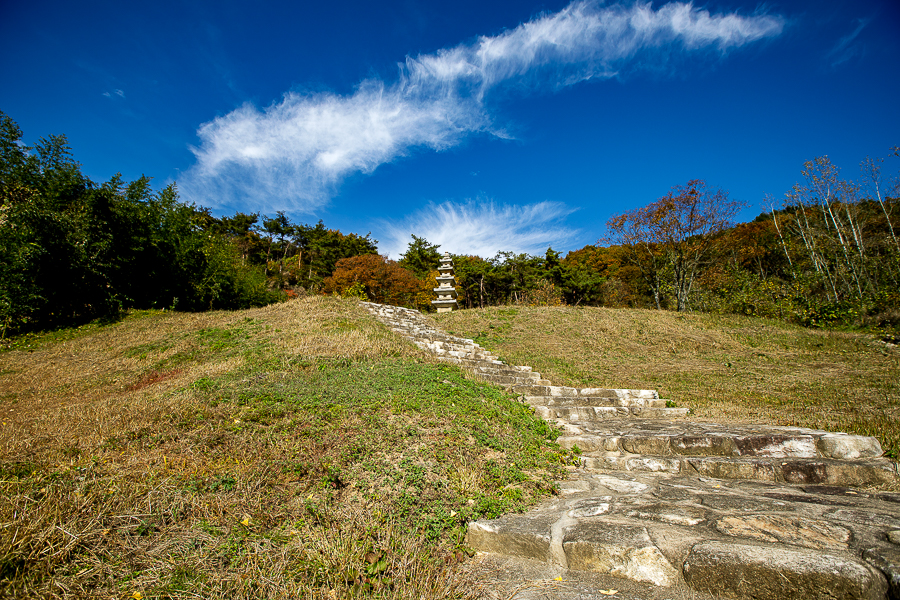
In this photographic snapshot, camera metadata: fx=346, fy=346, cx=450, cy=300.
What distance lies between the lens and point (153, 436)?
371cm

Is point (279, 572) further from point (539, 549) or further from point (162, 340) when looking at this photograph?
point (162, 340)

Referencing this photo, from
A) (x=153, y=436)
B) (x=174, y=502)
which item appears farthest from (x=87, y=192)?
(x=174, y=502)

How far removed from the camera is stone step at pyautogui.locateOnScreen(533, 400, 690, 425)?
6.24 metres

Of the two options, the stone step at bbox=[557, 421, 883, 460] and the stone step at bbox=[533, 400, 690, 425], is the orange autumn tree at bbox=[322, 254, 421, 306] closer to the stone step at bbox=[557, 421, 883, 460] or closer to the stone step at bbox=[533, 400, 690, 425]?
the stone step at bbox=[533, 400, 690, 425]

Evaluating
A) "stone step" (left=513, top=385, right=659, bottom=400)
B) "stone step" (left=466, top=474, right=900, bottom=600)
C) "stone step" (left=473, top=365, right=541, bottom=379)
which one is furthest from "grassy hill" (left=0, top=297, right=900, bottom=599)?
"stone step" (left=473, top=365, right=541, bottom=379)

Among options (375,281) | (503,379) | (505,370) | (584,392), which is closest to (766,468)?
(584,392)

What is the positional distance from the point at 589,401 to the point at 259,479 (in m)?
6.28

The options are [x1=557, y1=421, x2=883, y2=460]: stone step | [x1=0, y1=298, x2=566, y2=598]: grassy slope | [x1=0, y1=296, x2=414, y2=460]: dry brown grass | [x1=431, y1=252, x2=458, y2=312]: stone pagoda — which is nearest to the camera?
[x1=0, y1=298, x2=566, y2=598]: grassy slope

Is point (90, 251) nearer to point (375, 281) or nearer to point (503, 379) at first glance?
point (503, 379)

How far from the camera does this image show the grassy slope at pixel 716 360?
583 cm

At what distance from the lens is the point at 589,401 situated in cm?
→ 729

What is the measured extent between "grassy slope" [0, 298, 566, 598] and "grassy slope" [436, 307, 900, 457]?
421 centimetres

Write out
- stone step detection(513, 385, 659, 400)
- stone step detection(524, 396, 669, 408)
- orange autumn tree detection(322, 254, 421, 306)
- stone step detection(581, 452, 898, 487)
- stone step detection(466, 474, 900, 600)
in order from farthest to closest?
orange autumn tree detection(322, 254, 421, 306) → stone step detection(513, 385, 659, 400) → stone step detection(524, 396, 669, 408) → stone step detection(581, 452, 898, 487) → stone step detection(466, 474, 900, 600)

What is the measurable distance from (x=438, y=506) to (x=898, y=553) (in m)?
2.82
